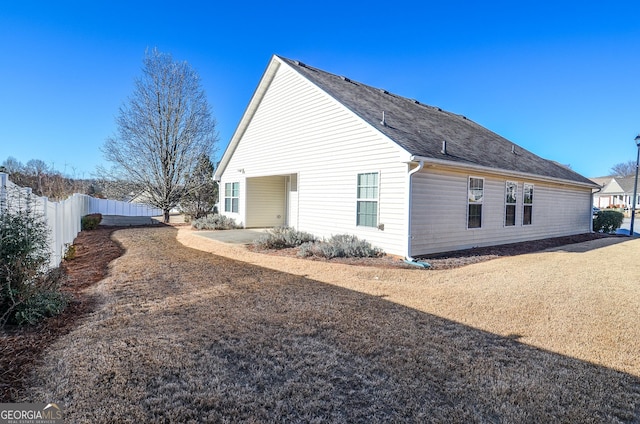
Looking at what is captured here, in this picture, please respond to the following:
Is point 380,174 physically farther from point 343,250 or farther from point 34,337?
point 34,337

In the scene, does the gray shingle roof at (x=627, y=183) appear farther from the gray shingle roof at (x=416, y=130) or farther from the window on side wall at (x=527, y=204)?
the window on side wall at (x=527, y=204)

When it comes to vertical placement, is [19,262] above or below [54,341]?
above

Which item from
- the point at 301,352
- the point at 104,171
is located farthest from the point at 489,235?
the point at 104,171

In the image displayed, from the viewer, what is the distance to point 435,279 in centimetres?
677

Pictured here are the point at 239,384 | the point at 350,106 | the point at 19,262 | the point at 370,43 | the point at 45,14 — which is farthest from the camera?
the point at 370,43

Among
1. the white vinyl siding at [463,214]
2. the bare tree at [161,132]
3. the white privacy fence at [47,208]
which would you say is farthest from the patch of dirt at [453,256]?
the bare tree at [161,132]

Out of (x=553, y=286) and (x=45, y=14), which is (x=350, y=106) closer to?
(x=553, y=286)

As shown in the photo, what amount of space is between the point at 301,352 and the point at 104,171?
21.6 meters

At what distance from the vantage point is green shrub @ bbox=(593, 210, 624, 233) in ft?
60.1

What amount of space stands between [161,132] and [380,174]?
52.2ft

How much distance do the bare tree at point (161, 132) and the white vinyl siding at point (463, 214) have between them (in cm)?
1625

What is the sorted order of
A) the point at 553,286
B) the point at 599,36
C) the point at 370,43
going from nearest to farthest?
1. the point at 553,286
2. the point at 599,36
3. the point at 370,43

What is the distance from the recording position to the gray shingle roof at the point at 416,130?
9359 millimetres

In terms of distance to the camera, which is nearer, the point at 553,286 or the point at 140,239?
the point at 553,286
